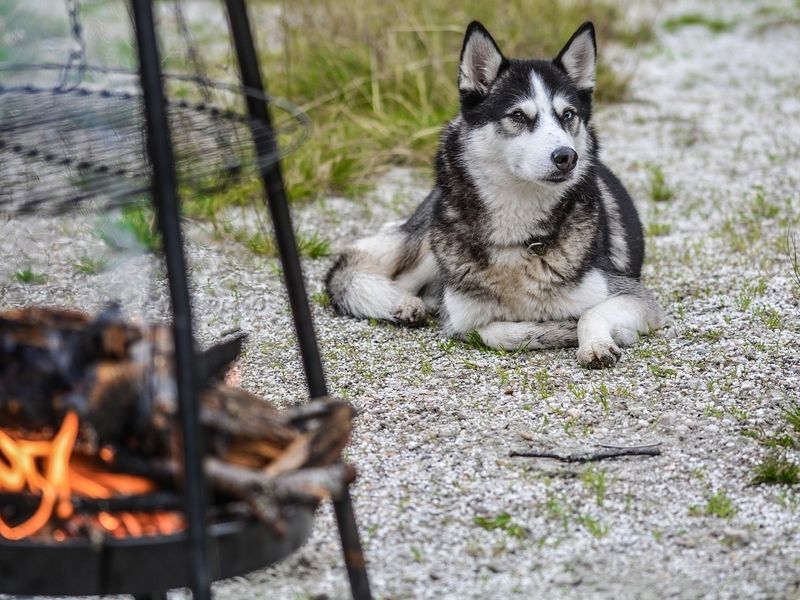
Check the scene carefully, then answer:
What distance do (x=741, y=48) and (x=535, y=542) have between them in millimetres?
8247

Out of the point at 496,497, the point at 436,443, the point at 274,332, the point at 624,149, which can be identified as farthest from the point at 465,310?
the point at 624,149

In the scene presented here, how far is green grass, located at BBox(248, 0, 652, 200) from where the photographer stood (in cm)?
661

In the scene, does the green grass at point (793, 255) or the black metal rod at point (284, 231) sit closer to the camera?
the black metal rod at point (284, 231)

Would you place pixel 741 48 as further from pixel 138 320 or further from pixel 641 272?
pixel 138 320

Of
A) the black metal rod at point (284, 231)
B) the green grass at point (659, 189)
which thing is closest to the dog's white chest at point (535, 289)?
the green grass at point (659, 189)

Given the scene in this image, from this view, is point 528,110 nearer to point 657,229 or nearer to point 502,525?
point 657,229

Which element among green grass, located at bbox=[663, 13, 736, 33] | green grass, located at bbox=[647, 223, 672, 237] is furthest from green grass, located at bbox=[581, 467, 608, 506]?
green grass, located at bbox=[663, 13, 736, 33]

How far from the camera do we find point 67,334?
2.11 meters

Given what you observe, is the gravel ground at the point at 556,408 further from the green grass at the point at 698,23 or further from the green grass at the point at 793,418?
the green grass at the point at 698,23

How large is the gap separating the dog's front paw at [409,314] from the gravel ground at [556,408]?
0.06 meters

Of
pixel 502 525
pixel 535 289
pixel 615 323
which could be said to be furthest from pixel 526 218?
pixel 502 525

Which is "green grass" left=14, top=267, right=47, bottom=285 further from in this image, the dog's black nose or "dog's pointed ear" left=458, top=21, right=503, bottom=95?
the dog's black nose

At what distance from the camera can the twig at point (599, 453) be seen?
331 centimetres

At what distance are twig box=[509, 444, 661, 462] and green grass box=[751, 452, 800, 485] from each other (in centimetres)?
33
